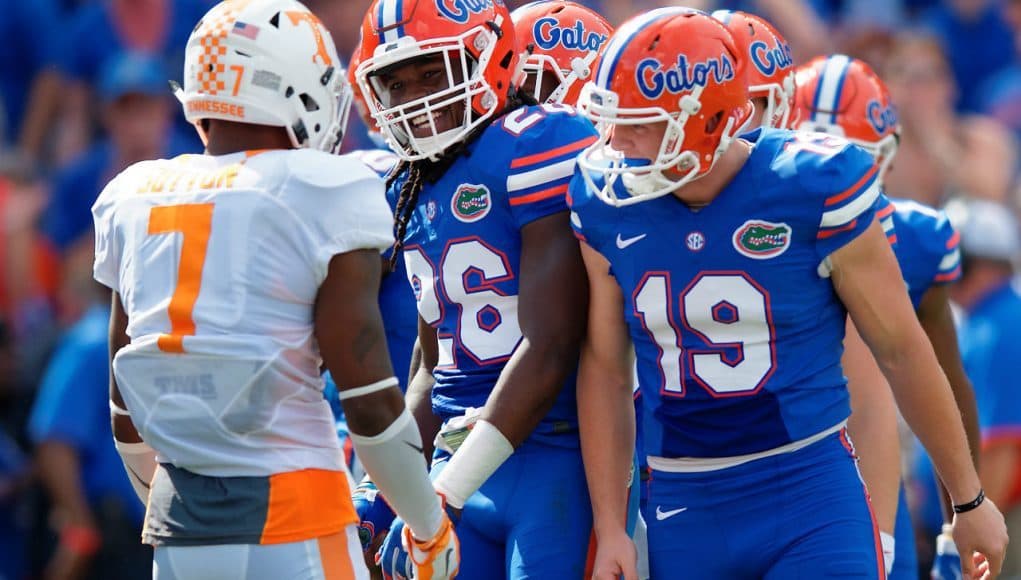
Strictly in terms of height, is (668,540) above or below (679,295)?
below

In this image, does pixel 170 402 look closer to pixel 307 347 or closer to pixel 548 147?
pixel 307 347

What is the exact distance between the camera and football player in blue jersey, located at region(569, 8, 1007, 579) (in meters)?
3.52

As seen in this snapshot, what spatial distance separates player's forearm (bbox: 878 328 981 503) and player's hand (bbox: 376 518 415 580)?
1194mm

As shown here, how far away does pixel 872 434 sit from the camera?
13.8 feet

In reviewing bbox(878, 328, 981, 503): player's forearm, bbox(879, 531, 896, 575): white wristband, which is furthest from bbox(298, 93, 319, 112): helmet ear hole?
bbox(879, 531, 896, 575): white wristband

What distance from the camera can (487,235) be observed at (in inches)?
151

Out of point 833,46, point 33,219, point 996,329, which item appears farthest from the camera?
point 833,46

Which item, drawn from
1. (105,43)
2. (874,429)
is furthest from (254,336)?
(105,43)

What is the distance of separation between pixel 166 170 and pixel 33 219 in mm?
5546

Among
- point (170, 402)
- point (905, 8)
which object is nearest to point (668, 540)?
point (170, 402)

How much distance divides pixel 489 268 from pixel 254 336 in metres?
0.83

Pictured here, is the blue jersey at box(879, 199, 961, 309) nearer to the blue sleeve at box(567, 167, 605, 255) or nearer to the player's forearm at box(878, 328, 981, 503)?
the player's forearm at box(878, 328, 981, 503)

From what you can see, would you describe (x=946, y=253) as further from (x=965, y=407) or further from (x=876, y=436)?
(x=876, y=436)

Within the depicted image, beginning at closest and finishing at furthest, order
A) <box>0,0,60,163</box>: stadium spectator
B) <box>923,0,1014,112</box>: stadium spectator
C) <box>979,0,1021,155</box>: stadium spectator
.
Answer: <box>0,0,60,163</box>: stadium spectator
<box>979,0,1021,155</box>: stadium spectator
<box>923,0,1014,112</box>: stadium spectator
